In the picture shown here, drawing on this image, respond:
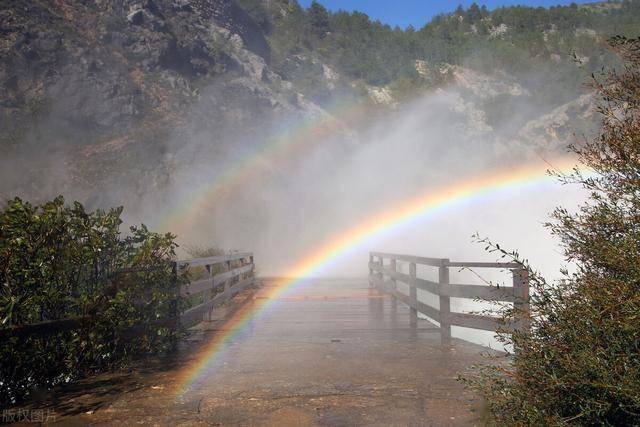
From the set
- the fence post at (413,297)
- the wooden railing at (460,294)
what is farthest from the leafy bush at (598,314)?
the fence post at (413,297)

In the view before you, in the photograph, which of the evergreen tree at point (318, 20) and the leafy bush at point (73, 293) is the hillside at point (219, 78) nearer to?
the evergreen tree at point (318, 20)

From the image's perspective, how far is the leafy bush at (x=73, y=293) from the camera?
4820 mm

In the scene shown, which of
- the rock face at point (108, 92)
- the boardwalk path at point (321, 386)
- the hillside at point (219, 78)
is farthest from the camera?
the hillside at point (219, 78)

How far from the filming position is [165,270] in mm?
6961

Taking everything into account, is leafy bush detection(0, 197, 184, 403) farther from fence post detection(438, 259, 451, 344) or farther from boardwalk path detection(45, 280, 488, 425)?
fence post detection(438, 259, 451, 344)

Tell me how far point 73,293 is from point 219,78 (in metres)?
55.8

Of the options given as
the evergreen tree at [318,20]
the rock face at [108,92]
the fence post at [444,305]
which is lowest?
the fence post at [444,305]

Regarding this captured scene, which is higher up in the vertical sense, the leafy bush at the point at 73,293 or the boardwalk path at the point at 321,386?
the leafy bush at the point at 73,293

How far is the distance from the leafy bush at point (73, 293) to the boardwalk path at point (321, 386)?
77cm

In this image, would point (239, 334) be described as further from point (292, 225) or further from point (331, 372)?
point (292, 225)

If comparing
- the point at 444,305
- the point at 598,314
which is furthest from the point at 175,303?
the point at 598,314

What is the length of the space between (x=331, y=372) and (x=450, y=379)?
137cm

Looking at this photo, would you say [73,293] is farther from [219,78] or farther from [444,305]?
[219,78]

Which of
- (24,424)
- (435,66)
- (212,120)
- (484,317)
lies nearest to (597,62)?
(435,66)
